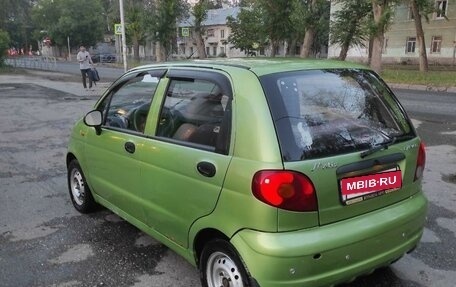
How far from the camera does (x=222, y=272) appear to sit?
2879 millimetres

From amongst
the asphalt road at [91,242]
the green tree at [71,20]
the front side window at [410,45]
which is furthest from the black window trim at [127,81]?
the green tree at [71,20]

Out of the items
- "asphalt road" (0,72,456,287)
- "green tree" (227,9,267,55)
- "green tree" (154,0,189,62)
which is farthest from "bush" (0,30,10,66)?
"asphalt road" (0,72,456,287)

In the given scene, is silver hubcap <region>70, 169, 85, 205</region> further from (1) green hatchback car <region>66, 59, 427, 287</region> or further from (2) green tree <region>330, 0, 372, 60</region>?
(2) green tree <region>330, 0, 372, 60</region>

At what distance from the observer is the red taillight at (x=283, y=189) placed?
8.17 ft

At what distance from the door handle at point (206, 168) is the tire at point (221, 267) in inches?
16.3

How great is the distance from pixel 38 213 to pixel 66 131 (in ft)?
16.5

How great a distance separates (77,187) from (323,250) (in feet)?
10.6

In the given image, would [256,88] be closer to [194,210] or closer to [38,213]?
[194,210]

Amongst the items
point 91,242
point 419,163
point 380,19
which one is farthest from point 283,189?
point 380,19

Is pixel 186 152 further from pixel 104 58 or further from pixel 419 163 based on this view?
pixel 104 58

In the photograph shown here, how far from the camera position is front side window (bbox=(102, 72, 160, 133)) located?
3599 mm

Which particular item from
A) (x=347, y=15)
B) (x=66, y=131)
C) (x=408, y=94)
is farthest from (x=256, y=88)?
(x=347, y=15)

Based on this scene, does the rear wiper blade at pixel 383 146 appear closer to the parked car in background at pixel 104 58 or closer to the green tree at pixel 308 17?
the green tree at pixel 308 17

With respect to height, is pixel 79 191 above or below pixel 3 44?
below
